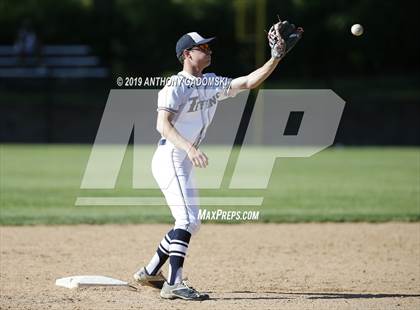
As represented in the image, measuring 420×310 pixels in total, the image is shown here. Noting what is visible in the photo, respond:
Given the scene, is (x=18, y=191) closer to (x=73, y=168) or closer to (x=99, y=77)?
(x=73, y=168)

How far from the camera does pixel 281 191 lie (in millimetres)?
16547

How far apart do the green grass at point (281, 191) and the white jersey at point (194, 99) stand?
557 cm

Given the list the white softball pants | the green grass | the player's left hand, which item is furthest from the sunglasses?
the green grass

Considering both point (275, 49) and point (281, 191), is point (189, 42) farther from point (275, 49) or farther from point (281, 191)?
point (281, 191)

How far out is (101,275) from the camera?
27.9 ft

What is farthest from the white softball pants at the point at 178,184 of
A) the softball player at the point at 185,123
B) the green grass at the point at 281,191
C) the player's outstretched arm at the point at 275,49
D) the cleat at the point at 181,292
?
the green grass at the point at 281,191

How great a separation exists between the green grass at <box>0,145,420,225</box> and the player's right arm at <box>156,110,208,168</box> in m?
5.78

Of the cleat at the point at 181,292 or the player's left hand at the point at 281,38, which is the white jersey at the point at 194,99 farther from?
the cleat at the point at 181,292

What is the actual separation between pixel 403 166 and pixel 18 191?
10714 millimetres

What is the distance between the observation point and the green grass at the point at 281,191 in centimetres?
1303

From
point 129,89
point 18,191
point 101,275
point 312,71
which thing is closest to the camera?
point 101,275

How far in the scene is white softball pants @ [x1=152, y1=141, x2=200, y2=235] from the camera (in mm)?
7238

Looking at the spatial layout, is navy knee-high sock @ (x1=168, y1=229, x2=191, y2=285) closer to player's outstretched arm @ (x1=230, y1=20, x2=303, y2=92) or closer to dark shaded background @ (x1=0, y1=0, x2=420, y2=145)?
player's outstretched arm @ (x1=230, y1=20, x2=303, y2=92)

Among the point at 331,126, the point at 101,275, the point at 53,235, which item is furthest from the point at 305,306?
the point at 331,126
